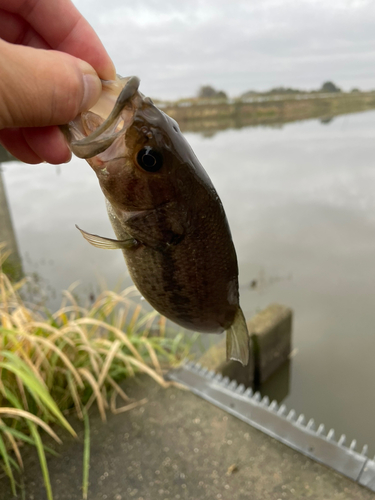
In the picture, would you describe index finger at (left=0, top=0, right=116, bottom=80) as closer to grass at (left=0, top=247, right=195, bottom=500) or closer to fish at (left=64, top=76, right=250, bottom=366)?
fish at (left=64, top=76, right=250, bottom=366)

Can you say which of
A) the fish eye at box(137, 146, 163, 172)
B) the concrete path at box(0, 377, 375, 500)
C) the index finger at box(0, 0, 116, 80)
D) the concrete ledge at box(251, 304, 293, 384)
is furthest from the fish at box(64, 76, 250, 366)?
the concrete ledge at box(251, 304, 293, 384)

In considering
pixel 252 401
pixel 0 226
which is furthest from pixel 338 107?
pixel 252 401

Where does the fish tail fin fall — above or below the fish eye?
below

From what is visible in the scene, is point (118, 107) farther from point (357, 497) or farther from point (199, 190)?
point (357, 497)

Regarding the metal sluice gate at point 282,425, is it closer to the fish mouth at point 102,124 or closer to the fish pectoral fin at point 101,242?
the fish pectoral fin at point 101,242

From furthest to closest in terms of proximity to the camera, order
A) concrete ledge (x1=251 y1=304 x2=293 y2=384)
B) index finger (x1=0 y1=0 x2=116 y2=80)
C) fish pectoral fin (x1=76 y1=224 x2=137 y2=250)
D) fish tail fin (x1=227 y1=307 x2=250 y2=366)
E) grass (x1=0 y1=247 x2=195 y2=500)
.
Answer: concrete ledge (x1=251 y1=304 x2=293 y2=384) < grass (x1=0 y1=247 x2=195 y2=500) < index finger (x1=0 y1=0 x2=116 y2=80) < fish tail fin (x1=227 y1=307 x2=250 y2=366) < fish pectoral fin (x1=76 y1=224 x2=137 y2=250)

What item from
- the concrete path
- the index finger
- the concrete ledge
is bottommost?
the concrete ledge

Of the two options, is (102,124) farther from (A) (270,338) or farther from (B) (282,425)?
(A) (270,338)
